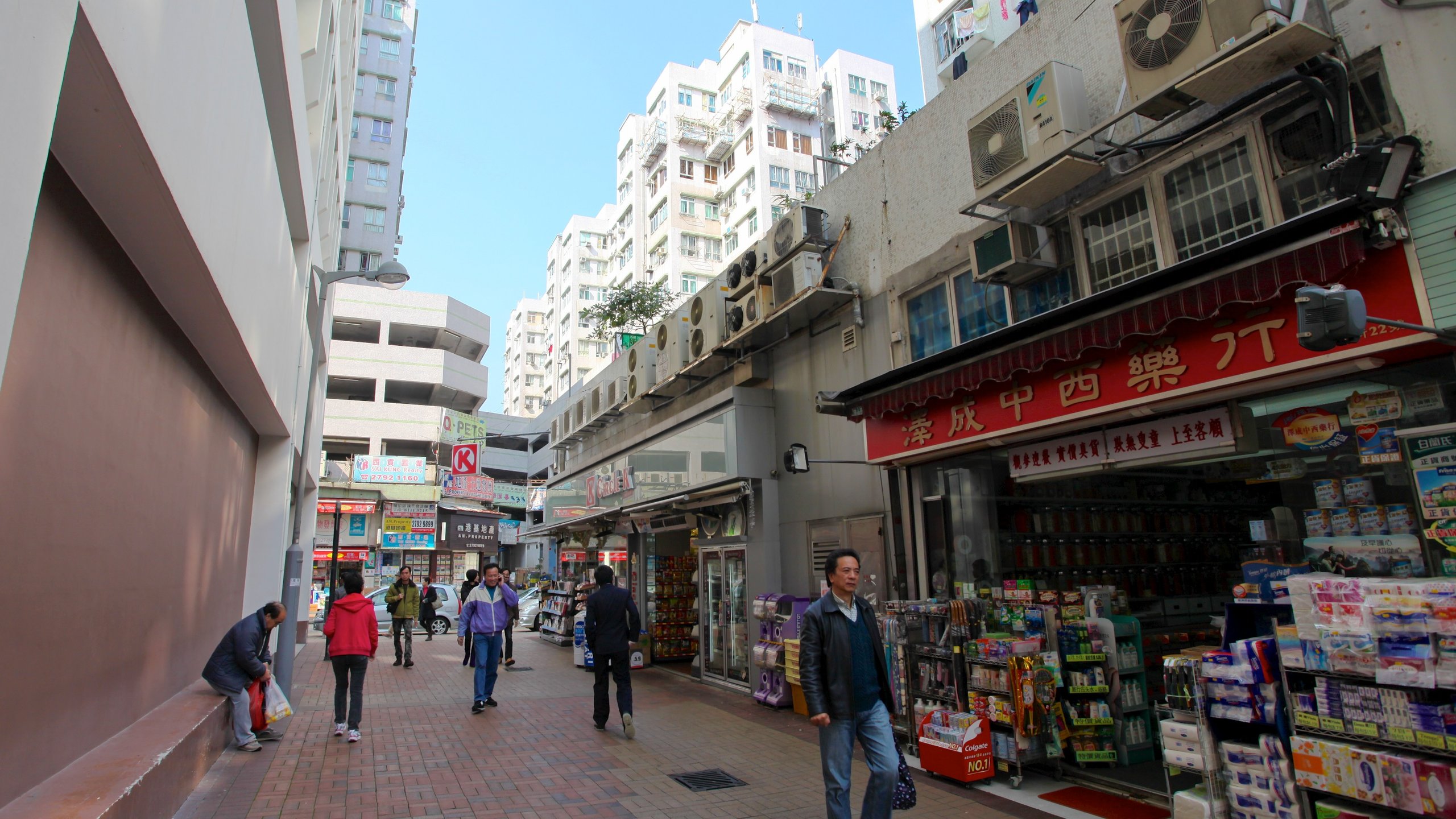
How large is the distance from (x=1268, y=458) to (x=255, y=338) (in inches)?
361

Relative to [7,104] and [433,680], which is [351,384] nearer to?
[433,680]

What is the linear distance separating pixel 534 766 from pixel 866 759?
383 centimetres

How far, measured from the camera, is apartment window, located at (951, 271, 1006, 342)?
7711mm

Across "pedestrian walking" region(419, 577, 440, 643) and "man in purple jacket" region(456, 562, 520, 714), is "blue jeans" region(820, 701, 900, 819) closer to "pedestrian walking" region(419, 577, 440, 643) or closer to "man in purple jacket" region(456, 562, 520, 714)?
"man in purple jacket" region(456, 562, 520, 714)

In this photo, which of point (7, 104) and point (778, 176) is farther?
point (778, 176)

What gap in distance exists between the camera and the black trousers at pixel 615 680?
8391mm

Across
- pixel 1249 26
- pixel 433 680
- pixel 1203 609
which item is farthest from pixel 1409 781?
pixel 433 680

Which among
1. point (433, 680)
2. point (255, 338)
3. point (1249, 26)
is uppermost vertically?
point (1249, 26)

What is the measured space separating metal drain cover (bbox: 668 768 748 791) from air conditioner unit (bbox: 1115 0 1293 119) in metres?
6.26

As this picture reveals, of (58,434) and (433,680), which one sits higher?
(58,434)

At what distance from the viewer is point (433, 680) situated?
1288cm

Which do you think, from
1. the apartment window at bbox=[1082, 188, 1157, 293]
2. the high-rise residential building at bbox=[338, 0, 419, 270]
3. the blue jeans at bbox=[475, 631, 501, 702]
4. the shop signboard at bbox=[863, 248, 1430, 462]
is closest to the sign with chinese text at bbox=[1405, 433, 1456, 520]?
the shop signboard at bbox=[863, 248, 1430, 462]

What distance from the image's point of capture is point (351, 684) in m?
8.22

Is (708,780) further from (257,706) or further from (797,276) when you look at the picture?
(797,276)
